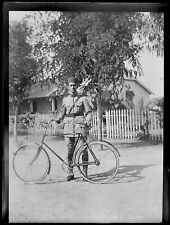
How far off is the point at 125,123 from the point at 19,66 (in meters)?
0.73

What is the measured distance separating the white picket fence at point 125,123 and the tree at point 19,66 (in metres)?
0.46

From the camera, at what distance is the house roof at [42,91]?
204 centimetres

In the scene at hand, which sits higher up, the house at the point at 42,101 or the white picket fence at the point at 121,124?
the house at the point at 42,101

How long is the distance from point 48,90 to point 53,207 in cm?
70

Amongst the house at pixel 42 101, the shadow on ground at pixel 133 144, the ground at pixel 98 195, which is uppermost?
the house at pixel 42 101

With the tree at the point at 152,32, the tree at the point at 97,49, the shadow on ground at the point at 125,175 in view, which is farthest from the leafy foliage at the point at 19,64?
the tree at the point at 152,32

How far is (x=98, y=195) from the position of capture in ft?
6.49

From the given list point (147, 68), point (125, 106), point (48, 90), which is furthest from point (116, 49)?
point (48, 90)

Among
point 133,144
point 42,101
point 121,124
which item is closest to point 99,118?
point 121,124

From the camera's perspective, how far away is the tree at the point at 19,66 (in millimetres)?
1989

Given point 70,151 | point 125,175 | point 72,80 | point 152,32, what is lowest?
point 125,175

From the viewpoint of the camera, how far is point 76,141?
81.0 inches

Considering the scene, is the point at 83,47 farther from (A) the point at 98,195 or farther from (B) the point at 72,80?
(A) the point at 98,195

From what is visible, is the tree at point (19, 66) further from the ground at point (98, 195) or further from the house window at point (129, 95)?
the house window at point (129, 95)
